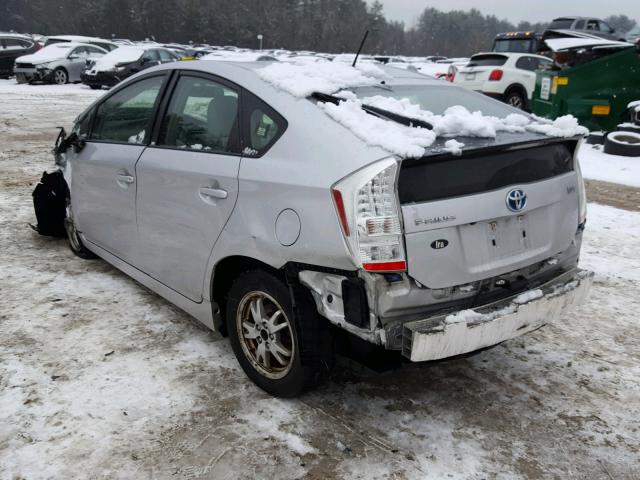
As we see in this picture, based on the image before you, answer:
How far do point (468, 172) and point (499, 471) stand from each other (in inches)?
52.2

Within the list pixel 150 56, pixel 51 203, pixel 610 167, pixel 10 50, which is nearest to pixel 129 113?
pixel 51 203

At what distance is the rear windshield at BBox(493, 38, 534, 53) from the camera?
57.7 ft

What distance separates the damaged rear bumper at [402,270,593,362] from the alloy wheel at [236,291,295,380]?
659 millimetres

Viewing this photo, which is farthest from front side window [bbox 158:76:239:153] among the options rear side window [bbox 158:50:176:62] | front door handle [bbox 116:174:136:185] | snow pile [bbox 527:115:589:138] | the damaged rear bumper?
rear side window [bbox 158:50:176:62]

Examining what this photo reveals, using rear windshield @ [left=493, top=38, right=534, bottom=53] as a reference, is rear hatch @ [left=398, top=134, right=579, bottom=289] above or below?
below

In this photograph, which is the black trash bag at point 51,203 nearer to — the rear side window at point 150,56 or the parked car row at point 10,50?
the rear side window at point 150,56

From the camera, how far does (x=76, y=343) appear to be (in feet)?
11.8

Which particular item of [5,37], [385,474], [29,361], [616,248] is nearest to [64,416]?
[29,361]

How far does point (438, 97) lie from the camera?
11.5 feet

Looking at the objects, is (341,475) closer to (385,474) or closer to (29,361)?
(385,474)

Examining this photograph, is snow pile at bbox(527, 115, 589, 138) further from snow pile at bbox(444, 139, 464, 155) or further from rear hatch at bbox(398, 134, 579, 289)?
snow pile at bbox(444, 139, 464, 155)

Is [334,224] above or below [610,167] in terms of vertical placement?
above

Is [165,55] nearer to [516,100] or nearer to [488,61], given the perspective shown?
[488,61]

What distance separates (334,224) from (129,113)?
2223 mm
